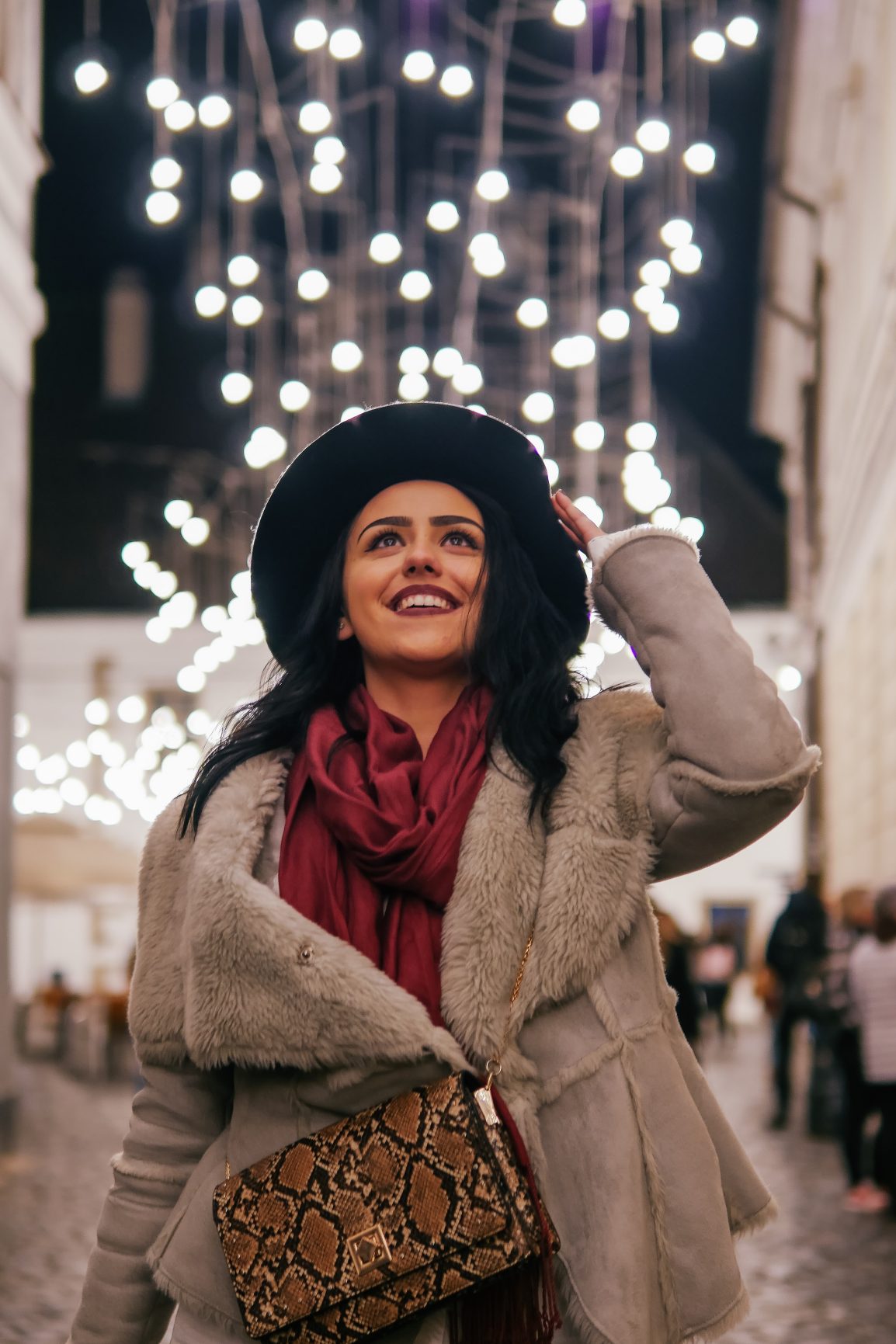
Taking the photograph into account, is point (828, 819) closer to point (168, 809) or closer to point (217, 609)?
point (217, 609)

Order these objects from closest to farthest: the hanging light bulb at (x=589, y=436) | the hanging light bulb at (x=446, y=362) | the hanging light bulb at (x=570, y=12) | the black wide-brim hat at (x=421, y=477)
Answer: the black wide-brim hat at (x=421, y=477)
the hanging light bulb at (x=570, y=12)
the hanging light bulb at (x=446, y=362)
the hanging light bulb at (x=589, y=436)

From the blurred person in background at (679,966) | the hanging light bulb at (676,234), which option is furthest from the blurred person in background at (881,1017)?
the hanging light bulb at (676,234)

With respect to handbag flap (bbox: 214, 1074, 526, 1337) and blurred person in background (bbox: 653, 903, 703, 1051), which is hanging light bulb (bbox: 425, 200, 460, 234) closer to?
blurred person in background (bbox: 653, 903, 703, 1051)

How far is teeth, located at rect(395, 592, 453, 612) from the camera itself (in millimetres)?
2500

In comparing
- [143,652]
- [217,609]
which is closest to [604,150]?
[217,609]

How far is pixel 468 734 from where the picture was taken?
2424mm

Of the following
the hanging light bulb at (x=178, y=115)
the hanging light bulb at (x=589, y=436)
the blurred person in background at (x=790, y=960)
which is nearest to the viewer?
the hanging light bulb at (x=178, y=115)

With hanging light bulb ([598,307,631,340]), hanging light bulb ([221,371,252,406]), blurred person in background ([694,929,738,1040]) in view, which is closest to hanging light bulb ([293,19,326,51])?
hanging light bulb ([598,307,631,340])

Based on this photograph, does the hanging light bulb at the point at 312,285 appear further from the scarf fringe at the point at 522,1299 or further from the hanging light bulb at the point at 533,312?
the scarf fringe at the point at 522,1299

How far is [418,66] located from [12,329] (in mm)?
5065

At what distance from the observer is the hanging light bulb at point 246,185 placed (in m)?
8.10

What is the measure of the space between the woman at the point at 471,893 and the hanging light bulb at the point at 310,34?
5.10 metres

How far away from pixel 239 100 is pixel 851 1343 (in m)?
6.45

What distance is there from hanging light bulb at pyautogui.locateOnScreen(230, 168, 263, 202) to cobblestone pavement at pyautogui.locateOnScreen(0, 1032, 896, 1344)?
15.4 feet
